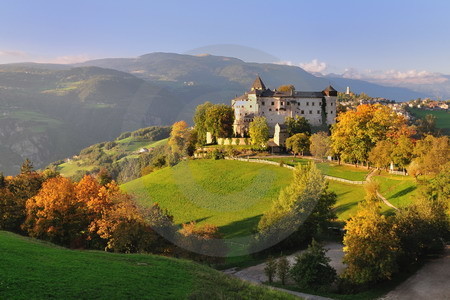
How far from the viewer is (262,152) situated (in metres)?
78.2

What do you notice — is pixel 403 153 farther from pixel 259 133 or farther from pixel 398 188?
pixel 259 133

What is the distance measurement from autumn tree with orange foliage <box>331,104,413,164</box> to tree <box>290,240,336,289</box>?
37351mm

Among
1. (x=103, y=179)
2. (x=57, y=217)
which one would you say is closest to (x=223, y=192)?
(x=57, y=217)

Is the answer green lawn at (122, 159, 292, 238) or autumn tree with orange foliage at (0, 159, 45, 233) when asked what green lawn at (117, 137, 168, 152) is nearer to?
green lawn at (122, 159, 292, 238)

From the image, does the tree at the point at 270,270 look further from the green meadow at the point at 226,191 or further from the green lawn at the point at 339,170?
the green lawn at the point at 339,170

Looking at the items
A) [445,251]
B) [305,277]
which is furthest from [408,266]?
[305,277]

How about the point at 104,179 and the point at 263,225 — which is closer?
the point at 263,225

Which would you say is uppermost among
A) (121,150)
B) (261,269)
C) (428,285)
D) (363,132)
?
(363,132)

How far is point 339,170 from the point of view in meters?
61.8

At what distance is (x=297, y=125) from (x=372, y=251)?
56.8 meters

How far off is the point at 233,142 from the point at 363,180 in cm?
3652

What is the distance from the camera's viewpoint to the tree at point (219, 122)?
86750mm

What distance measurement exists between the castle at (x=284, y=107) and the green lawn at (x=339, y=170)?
2048 cm

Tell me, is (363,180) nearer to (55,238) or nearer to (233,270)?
(233,270)
